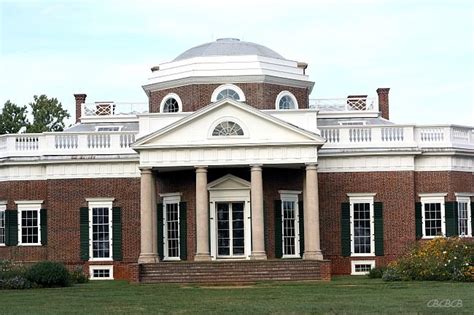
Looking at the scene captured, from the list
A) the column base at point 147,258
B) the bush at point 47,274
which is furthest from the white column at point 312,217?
the bush at point 47,274

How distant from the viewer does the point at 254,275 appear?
40938mm

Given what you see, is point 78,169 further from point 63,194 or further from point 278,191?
point 278,191

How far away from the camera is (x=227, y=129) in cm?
4394

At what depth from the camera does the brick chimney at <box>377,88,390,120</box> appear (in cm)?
5438

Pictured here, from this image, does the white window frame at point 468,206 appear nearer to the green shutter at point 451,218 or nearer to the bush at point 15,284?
the green shutter at point 451,218

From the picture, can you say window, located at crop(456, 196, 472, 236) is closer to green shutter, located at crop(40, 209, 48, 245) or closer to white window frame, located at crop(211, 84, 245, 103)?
white window frame, located at crop(211, 84, 245, 103)

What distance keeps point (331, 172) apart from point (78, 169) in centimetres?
1108

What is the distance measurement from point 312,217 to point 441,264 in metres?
6.62

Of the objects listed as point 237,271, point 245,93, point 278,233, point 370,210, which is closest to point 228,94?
point 245,93

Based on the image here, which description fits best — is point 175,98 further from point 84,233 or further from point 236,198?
point 84,233

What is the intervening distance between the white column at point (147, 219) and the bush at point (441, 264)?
32.1 feet

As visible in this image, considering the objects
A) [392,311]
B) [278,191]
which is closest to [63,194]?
[278,191]

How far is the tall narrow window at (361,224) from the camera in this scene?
153 ft

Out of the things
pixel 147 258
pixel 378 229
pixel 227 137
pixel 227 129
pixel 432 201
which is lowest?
pixel 147 258
